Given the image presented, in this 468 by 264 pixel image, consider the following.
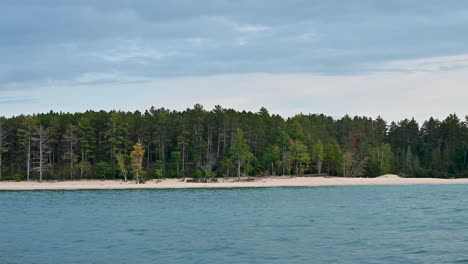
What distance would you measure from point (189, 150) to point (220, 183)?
13.6m

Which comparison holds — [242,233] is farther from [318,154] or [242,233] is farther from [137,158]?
[318,154]

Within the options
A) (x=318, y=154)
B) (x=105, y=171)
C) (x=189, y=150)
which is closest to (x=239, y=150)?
(x=189, y=150)

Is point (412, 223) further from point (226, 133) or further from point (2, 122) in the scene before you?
point (2, 122)

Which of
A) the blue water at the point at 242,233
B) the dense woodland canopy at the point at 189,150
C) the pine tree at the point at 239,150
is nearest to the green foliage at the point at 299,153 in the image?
the dense woodland canopy at the point at 189,150

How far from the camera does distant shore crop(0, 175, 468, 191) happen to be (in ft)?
310

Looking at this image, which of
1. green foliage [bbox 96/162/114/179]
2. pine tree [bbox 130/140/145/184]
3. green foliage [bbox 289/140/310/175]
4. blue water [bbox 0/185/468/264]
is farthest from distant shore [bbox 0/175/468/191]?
blue water [bbox 0/185/468/264]

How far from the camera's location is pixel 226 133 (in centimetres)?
11369

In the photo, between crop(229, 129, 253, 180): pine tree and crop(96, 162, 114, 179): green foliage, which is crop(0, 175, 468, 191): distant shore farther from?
crop(229, 129, 253, 180): pine tree

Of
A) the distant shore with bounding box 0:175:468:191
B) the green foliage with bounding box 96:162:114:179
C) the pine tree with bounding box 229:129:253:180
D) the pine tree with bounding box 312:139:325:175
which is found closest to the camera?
the distant shore with bounding box 0:175:468:191

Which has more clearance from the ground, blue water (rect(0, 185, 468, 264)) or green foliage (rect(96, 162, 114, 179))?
green foliage (rect(96, 162, 114, 179))

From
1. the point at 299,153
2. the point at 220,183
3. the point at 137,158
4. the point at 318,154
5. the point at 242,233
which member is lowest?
the point at 242,233

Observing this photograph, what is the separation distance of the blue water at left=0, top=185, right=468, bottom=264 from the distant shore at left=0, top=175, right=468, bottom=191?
3998cm

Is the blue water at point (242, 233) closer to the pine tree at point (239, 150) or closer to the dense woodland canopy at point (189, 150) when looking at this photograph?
the pine tree at point (239, 150)

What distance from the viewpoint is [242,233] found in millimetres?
33625
